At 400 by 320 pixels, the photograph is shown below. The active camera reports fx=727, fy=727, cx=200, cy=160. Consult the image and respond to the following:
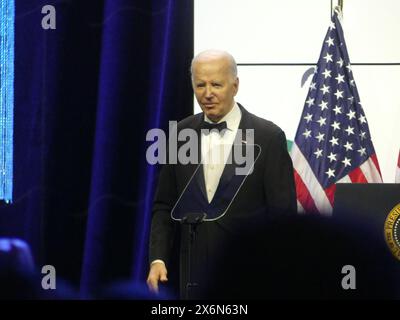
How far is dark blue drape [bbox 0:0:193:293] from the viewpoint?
3500 millimetres

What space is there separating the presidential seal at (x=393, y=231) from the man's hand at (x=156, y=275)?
0.80 meters

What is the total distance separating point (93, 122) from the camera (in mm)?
3592

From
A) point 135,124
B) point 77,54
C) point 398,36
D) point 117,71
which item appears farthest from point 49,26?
point 398,36

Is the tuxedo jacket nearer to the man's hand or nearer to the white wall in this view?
the man's hand

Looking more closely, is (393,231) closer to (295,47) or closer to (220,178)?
(220,178)

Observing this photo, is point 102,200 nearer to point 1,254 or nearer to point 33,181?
point 33,181

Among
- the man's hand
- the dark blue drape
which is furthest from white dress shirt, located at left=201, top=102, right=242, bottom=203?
the dark blue drape

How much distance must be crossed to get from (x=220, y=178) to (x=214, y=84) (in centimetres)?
34

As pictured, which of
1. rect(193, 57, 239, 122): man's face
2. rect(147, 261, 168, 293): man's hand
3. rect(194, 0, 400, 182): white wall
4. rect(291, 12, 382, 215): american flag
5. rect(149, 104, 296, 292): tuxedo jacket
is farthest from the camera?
rect(194, 0, 400, 182): white wall

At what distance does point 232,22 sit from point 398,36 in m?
0.82

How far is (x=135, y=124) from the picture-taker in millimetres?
3539

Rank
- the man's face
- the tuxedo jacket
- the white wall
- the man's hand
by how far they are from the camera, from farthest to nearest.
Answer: the white wall
the man's face
the tuxedo jacket
the man's hand

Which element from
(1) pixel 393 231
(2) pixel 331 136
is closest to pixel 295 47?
(2) pixel 331 136

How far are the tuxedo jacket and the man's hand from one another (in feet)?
0.14
